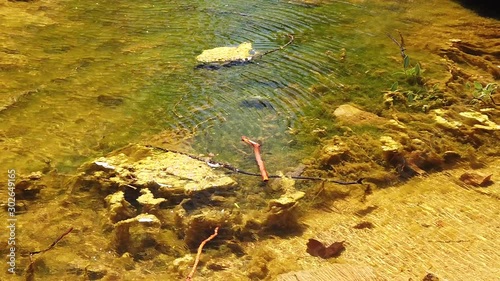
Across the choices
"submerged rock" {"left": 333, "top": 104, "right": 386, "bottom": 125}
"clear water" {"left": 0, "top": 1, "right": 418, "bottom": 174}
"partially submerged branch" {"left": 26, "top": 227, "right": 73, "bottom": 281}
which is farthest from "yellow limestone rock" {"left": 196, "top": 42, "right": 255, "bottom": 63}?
"partially submerged branch" {"left": 26, "top": 227, "right": 73, "bottom": 281}

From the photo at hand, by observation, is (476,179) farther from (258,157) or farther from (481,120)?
(258,157)

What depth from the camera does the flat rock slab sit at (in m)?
2.70

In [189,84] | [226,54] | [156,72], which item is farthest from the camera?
[226,54]

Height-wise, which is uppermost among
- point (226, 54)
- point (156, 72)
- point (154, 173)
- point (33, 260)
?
point (226, 54)

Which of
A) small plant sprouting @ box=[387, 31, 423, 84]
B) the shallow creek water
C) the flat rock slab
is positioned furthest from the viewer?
small plant sprouting @ box=[387, 31, 423, 84]

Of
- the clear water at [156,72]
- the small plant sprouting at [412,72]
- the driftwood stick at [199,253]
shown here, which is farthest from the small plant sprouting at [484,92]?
the driftwood stick at [199,253]

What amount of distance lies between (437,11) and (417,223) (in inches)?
124

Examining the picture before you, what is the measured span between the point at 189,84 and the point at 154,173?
109 cm

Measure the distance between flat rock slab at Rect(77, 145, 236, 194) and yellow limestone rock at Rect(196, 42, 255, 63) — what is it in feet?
4.26

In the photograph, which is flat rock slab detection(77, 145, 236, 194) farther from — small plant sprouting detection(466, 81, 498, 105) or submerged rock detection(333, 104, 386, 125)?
small plant sprouting detection(466, 81, 498, 105)

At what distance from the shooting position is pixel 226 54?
13.3 ft

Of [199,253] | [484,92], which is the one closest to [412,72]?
[484,92]

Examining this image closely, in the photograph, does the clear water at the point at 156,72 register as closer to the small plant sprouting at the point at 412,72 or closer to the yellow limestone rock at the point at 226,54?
the yellow limestone rock at the point at 226,54

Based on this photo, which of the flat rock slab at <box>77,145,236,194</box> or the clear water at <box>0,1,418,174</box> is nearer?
the flat rock slab at <box>77,145,236,194</box>
